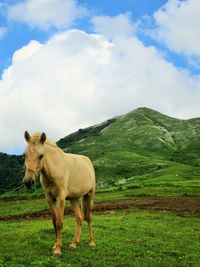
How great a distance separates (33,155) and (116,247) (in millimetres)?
7177

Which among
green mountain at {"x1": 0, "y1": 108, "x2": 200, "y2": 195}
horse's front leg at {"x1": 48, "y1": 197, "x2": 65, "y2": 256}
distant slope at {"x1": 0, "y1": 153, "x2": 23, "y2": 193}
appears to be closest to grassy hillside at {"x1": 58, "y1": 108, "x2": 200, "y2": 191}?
green mountain at {"x1": 0, "y1": 108, "x2": 200, "y2": 195}

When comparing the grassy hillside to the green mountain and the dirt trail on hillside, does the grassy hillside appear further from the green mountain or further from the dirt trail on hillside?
the dirt trail on hillside

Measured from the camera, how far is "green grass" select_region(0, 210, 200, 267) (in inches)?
607

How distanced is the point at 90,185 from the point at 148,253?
381cm

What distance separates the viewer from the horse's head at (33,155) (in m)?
13.5

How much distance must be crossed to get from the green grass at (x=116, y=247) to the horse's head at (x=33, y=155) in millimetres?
3147

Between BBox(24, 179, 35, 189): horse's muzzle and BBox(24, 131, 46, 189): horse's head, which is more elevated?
BBox(24, 131, 46, 189): horse's head

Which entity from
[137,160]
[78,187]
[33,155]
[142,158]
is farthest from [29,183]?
[142,158]

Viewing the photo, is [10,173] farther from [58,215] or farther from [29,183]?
[29,183]

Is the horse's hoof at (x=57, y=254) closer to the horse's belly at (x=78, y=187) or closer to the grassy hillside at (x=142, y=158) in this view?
the horse's belly at (x=78, y=187)

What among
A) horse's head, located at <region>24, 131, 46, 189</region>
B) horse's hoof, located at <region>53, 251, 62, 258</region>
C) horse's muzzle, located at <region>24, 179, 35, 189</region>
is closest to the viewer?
horse's muzzle, located at <region>24, 179, 35, 189</region>

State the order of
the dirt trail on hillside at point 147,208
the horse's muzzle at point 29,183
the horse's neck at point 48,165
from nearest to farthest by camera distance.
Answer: the horse's muzzle at point 29,183, the horse's neck at point 48,165, the dirt trail on hillside at point 147,208

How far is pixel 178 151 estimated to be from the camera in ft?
584

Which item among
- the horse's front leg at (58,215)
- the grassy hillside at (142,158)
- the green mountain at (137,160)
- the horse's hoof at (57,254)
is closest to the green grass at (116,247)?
the horse's hoof at (57,254)
